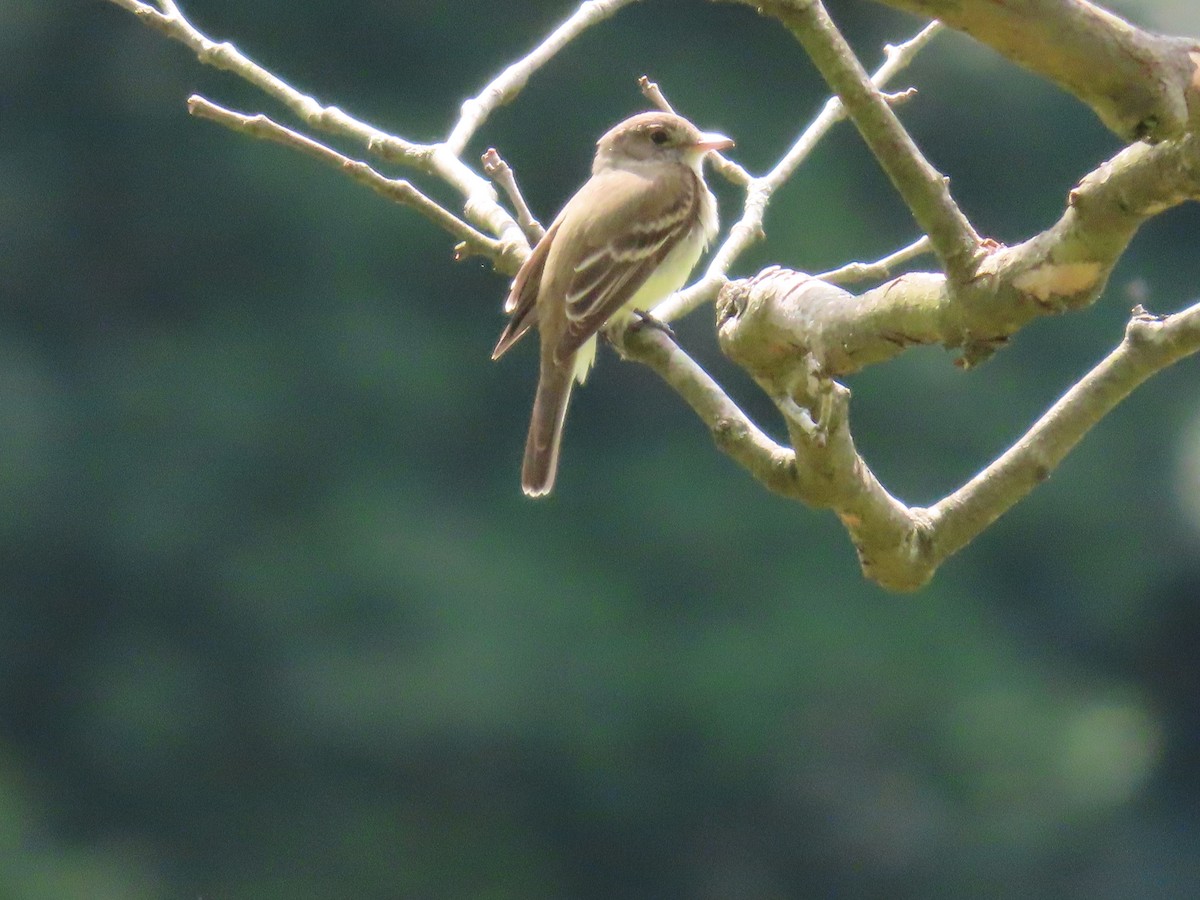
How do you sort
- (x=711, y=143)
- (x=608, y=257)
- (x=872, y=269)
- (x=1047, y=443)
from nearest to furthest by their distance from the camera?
1. (x=1047, y=443)
2. (x=872, y=269)
3. (x=608, y=257)
4. (x=711, y=143)

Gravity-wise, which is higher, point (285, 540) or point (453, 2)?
point (453, 2)

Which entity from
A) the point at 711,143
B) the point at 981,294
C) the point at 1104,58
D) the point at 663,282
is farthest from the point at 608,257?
the point at 1104,58

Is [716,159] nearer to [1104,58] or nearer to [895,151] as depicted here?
[895,151]

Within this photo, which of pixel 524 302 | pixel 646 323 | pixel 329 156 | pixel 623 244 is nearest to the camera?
pixel 329 156

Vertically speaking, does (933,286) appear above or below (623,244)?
below

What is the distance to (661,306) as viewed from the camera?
378cm

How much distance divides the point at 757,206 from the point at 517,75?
55 cm

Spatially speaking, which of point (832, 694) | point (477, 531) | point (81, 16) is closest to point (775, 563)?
point (832, 694)

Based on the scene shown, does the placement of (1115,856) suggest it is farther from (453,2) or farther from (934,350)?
(453,2)

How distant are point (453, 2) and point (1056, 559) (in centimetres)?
614

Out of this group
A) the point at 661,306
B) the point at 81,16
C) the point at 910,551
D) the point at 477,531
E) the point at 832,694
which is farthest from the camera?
the point at 81,16

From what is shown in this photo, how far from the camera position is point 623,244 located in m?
4.64

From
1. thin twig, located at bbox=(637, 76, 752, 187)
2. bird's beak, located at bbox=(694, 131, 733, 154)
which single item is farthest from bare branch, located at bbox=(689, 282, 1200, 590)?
bird's beak, located at bbox=(694, 131, 733, 154)

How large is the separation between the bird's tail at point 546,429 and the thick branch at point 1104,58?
2.42 m
